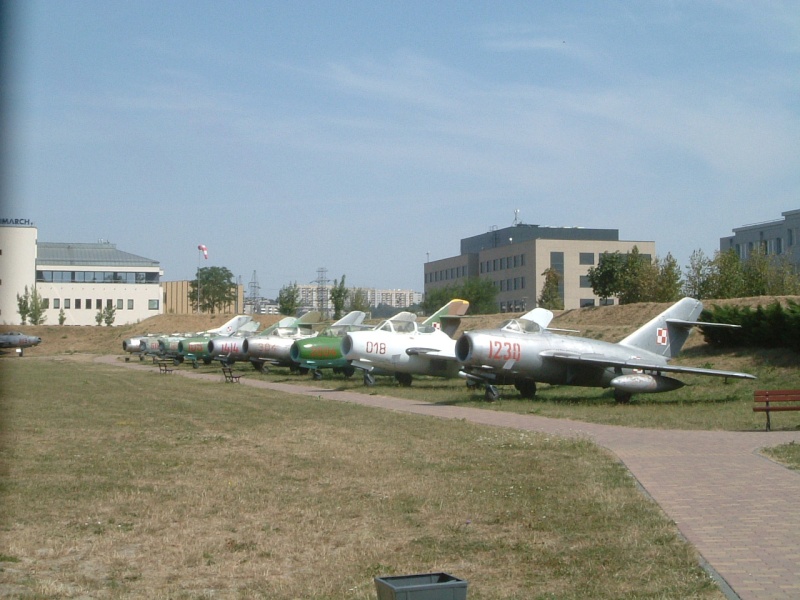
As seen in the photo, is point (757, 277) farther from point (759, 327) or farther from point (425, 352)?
point (425, 352)

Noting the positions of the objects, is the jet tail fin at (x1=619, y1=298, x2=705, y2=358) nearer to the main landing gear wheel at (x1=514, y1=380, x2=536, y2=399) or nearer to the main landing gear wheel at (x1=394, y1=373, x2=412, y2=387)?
the main landing gear wheel at (x1=514, y1=380, x2=536, y2=399)

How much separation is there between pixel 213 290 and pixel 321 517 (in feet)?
404

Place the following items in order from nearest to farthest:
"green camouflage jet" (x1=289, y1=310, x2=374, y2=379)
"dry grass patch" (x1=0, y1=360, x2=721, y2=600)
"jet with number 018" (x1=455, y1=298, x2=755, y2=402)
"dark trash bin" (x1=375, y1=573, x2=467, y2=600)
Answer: "dark trash bin" (x1=375, y1=573, x2=467, y2=600) < "dry grass patch" (x1=0, y1=360, x2=721, y2=600) < "jet with number 018" (x1=455, y1=298, x2=755, y2=402) < "green camouflage jet" (x1=289, y1=310, x2=374, y2=379)

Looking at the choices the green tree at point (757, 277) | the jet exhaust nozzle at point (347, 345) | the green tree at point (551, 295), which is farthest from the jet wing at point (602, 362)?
the green tree at point (551, 295)

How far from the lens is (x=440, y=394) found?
27547 millimetres

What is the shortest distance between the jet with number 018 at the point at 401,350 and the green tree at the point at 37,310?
68.4ft

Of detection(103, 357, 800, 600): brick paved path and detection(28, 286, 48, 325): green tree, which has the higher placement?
detection(28, 286, 48, 325): green tree

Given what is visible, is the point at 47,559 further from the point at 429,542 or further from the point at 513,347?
the point at 513,347

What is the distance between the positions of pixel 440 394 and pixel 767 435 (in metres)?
13.0

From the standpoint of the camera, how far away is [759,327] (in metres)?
29.4

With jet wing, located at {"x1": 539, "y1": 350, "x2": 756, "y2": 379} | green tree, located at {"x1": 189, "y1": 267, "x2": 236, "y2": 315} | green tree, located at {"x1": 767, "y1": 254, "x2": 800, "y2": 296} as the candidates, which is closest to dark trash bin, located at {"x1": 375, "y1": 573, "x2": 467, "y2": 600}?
jet wing, located at {"x1": 539, "y1": 350, "x2": 756, "y2": 379}

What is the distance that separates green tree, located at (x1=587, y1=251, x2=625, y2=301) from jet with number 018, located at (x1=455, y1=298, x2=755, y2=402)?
36.1 meters

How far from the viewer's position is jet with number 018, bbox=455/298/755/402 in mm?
23750

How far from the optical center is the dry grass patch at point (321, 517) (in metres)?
6.96
